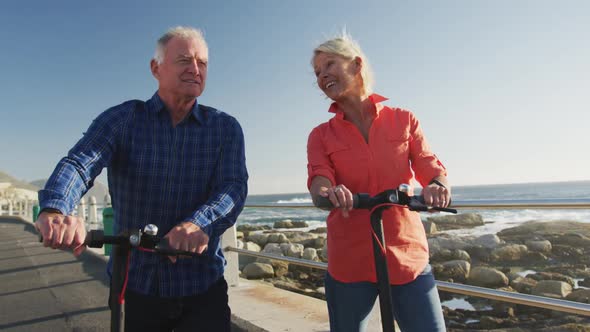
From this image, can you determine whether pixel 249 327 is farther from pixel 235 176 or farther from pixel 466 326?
pixel 466 326

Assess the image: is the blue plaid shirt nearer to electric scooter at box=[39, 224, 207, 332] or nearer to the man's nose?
the man's nose

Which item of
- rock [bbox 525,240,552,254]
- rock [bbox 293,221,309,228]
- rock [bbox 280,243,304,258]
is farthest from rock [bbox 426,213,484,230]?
rock [bbox 280,243,304,258]

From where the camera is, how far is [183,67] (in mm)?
1756

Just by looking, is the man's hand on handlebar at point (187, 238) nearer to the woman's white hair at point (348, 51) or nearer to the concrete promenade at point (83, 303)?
the woman's white hair at point (348, 51)

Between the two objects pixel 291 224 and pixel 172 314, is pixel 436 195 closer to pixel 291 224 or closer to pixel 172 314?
pixel 172 314

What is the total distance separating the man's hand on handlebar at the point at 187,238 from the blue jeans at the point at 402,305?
644 mm

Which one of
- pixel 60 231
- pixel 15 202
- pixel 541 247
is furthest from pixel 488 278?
pixel 15 202

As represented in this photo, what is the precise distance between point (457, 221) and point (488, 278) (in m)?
16.9

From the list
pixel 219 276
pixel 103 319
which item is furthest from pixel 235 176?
pixel 103 319

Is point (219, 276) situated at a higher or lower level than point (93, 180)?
lower

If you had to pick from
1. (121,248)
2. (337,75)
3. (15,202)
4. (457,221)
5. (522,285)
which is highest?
(337,75)

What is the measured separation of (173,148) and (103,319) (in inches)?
119

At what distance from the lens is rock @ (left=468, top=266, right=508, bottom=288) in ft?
37.6

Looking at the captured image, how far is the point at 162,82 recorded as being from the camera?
1830mm
